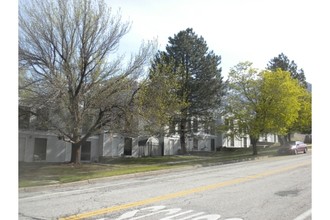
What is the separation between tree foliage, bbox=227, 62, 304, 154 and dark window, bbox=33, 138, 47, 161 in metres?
15.4

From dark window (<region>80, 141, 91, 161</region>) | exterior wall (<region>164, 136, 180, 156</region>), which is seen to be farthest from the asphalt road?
exterior wall (<region>164, 136, 180, 156</region>)

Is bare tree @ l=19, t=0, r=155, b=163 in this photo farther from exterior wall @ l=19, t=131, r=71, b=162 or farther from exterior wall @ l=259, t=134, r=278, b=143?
exterior wall @ l=259, t=134, r=278, b=143

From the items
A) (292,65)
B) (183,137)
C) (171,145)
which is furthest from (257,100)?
(292,65)

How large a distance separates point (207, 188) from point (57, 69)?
10607 mm

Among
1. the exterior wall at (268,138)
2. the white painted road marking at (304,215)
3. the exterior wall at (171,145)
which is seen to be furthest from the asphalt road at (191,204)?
the exterior wall at (171,145)

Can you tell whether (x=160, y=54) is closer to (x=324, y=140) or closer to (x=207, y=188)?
(x=207, y=188)

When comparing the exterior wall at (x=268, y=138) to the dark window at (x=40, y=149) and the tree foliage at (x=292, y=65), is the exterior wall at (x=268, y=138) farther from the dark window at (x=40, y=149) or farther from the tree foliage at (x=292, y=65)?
the dark window at (x=40, y=149)

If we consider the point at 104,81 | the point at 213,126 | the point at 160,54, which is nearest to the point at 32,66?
A: the point at 104,81

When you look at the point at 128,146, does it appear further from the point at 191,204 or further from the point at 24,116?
the point at 191,204

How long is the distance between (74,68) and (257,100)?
590 inches

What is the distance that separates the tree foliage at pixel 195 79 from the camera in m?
29.6

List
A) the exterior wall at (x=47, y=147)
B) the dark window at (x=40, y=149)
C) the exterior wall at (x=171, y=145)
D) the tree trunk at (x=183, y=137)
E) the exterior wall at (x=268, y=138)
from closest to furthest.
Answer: the exterior wall at (x=47, y=147), the dark window at (x=40, y=149), the exterior wall at (x=268, y=138), the tree trunk at (x=183, y=137), the exterior wall at (x=171, y=145)

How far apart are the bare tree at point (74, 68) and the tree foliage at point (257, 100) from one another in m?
8.19

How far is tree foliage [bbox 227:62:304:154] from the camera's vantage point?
858 inches
